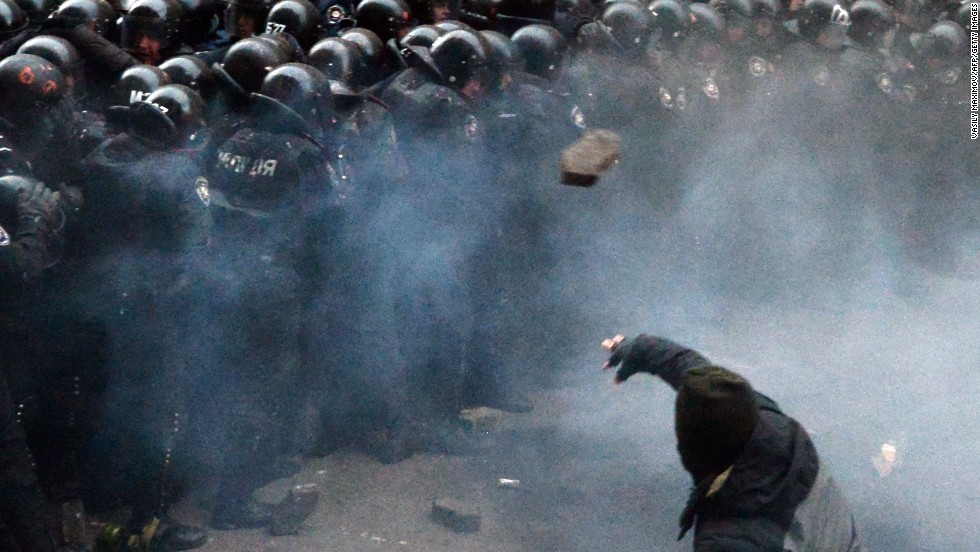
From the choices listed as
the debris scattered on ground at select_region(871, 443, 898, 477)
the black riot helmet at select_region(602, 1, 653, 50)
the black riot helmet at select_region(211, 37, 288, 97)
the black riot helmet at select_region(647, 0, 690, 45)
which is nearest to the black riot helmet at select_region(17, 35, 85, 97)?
the black riot helmet at select_region(211, 37, 288, 97)

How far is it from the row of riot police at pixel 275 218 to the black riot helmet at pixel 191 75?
0.02 metres

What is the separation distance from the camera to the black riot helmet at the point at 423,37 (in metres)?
7.12

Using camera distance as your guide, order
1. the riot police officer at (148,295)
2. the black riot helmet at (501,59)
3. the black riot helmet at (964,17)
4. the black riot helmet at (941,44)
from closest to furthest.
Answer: the riot police officer at (148,295), the black riot helmet at (501,59), the black riot helmet at (941,44), the black riot helmet at (964,17)

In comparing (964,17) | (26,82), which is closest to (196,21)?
(26,82)

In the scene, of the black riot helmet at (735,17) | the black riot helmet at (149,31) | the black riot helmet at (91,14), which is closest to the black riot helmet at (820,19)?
the black riot helmet at (735,17)

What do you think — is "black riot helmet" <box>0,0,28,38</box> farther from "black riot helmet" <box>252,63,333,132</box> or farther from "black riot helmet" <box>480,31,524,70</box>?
"black riot helmet" <box>480,31,524,70</box>

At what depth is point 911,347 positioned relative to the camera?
8.68m

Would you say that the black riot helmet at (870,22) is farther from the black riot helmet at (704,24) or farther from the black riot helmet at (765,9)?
the black riot helmet at (704,24)

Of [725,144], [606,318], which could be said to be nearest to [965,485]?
[606,318]

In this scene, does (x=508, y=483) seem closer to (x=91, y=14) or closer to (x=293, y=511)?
(x=293, y=511)

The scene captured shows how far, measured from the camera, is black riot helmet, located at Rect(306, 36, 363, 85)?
6.61m

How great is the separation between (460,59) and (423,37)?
604 millimetres

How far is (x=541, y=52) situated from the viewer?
752 cm

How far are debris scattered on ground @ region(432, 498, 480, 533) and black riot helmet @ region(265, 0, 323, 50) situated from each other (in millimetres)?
3529
